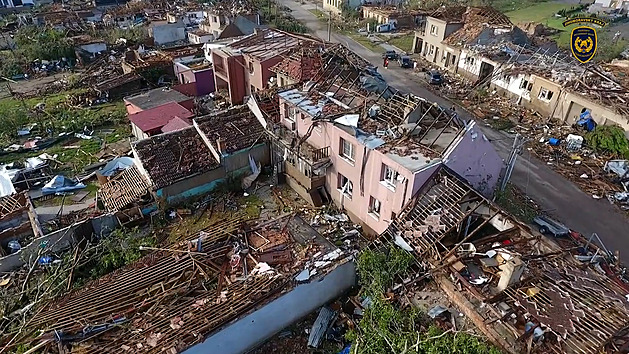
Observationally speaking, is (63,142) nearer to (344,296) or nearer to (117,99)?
(117,99)

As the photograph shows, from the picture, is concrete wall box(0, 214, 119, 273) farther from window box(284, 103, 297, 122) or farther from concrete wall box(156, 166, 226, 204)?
window box(284, 103, 297, 122)

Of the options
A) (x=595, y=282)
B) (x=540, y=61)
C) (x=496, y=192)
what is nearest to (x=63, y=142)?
(x=496, y=192)

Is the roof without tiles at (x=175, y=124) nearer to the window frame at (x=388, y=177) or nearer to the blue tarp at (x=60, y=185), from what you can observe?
the blue tarp at (x=60, y=185)

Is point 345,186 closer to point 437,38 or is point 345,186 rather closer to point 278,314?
point 278,314

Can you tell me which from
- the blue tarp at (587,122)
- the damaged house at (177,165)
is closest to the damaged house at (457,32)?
the blue tarp at (587,122)

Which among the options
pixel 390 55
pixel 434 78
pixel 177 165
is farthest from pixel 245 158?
pixel 390 55
